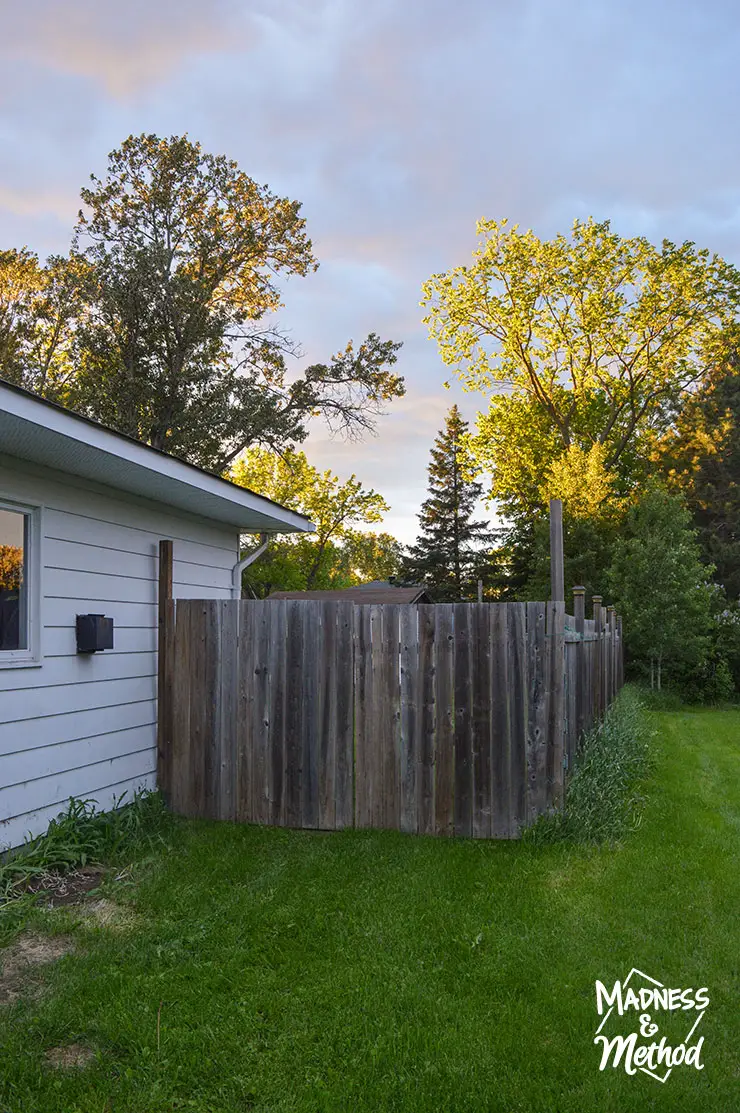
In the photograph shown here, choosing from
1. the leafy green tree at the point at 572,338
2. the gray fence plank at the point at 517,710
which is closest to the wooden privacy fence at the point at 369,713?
the gray fence plank at the point at 517,710

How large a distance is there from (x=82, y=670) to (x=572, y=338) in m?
22.7

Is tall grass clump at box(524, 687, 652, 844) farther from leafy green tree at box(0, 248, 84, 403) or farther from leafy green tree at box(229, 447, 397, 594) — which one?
leafy green tree at box(229, 447, 397, 594)

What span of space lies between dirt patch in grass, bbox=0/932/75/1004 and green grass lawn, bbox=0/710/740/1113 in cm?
8

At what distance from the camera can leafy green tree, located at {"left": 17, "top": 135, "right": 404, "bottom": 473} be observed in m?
17.7

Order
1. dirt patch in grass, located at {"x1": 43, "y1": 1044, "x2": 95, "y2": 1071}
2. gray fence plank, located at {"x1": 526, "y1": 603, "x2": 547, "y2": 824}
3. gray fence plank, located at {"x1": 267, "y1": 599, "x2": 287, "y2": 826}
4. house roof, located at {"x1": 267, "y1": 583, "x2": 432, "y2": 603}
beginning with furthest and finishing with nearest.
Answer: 1. house roof, located at {"x1": 267, "y1": 583, "x2": 432, "y2": 603}
2. gray fence plank, located at {"x1": 267, "y1": 599, "x2": 287, "y2": 826}
3. gray fence plank, located at {"x1": 526, "y1": 603, "x2": 547, "y2": 824}
4. dirt patch in grass, located at {"x1": 43, "y1": 1044, "x2": 95, "y2": 1071}

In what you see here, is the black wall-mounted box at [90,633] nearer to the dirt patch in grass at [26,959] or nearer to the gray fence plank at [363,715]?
the gray fence plank at [363,715]

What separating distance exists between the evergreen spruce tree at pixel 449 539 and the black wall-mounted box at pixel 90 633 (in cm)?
2804

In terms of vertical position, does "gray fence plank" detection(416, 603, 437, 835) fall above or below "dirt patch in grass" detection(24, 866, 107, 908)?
above

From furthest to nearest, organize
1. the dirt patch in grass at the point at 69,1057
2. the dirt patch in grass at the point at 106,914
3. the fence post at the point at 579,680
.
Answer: the fence post at the point at 579,680 < the dirt patch in grass at the point at 106,914 < the dirt patch in grass at the point at 69,1057

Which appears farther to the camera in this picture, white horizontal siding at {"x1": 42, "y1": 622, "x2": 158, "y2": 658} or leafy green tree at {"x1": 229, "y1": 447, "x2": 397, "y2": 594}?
leafy green tree at {"x1": 229, "y1": 447, "x2": 397, "y2": 594}

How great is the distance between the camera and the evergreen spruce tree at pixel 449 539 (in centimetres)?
3350

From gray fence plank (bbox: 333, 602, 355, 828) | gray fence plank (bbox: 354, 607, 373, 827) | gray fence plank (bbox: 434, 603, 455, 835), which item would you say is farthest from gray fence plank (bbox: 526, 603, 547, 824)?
gray fence plank (bbox: 333, 602, 355, 828)

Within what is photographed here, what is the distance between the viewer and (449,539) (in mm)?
33969
